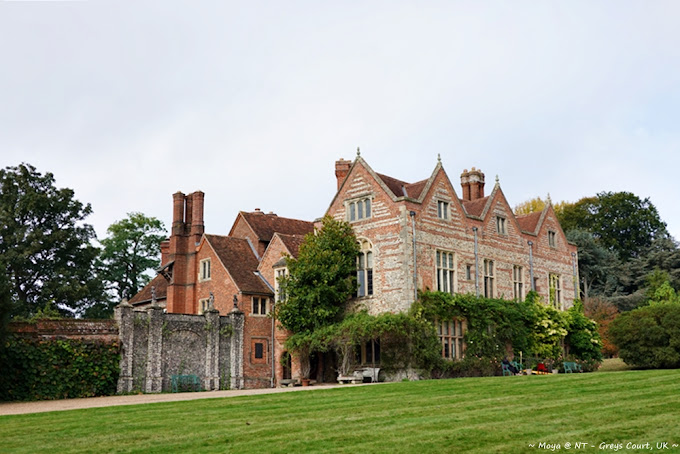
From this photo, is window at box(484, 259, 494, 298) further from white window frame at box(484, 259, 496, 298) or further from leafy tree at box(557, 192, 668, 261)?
leafy tree at box(557, 192, 668, 261)

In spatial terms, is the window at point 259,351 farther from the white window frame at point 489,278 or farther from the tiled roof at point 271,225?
the white window frame at point 489,278

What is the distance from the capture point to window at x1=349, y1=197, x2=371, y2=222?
33.9m

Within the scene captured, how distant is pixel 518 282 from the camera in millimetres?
38594

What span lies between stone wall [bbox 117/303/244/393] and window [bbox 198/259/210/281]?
4.67 meters

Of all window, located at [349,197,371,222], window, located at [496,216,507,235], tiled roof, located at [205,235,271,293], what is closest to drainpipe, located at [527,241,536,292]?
window, located at [496,216,507,235]

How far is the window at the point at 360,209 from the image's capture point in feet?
111

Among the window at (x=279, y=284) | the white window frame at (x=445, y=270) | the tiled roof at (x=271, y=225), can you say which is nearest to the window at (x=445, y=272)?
the white window frame at (x=445, y=270)

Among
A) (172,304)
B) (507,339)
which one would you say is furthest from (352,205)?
(172,304)

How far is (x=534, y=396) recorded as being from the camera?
1691 cm

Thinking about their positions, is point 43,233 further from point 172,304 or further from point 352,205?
point 352,205

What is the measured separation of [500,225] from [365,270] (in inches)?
357

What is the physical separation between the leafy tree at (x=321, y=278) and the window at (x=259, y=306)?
3516mm

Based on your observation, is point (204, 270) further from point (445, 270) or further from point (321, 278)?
point (445, 270)

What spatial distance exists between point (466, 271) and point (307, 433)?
2378 centimetres
